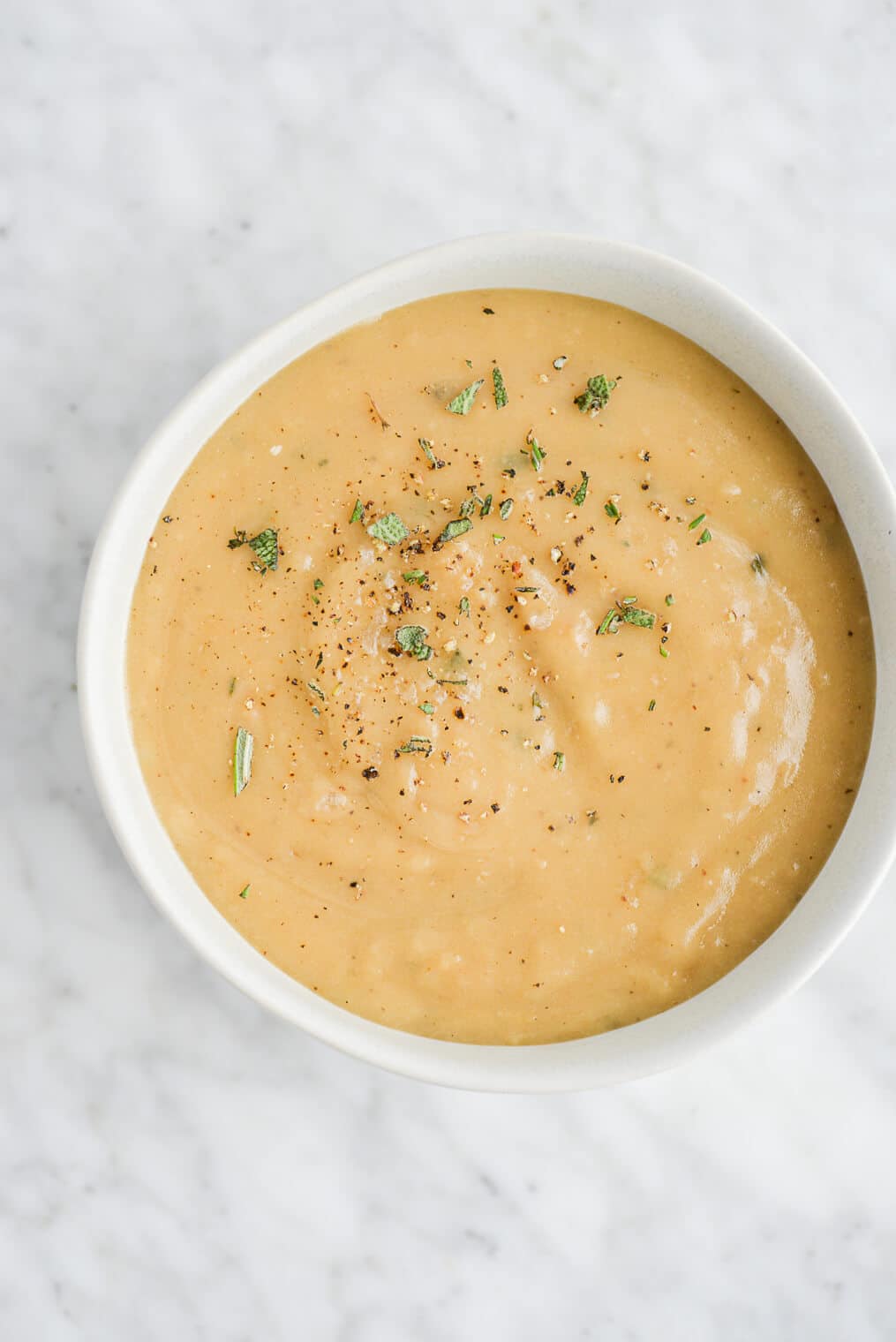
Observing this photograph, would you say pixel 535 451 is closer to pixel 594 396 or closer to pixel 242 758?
pixel 594 396

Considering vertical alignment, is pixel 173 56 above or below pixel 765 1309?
above

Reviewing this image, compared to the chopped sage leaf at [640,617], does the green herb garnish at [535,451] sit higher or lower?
higher

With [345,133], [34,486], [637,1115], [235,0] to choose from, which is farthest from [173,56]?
[637,1115]

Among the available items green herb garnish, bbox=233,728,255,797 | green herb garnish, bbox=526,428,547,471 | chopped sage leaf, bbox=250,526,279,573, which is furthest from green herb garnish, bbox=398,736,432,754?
green herb garnish, bbox=526,428,547,471

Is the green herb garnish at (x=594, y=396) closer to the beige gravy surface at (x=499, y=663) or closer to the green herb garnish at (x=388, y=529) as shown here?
the beige gravy surface at (x=499, y=663)

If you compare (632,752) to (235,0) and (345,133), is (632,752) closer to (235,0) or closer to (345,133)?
(345,133)

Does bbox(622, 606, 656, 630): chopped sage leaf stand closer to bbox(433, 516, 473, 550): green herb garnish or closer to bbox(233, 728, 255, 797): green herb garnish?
bbox(433, 516, 473, 550): green herb garnish

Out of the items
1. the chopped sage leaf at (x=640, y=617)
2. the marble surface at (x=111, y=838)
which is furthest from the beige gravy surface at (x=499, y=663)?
the marble surface at (x=111, y=838)
